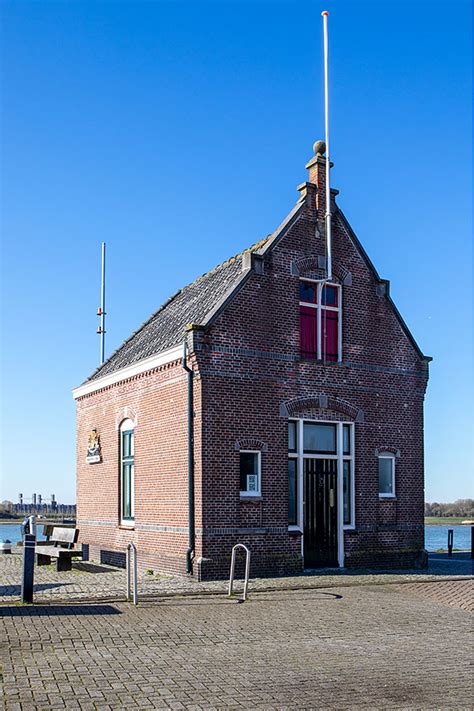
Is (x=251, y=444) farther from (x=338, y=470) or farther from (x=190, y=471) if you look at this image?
(x=338, y=470)

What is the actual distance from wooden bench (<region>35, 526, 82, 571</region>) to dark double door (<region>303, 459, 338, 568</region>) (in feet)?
18.5

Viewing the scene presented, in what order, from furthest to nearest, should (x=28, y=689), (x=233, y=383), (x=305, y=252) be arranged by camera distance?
(x=305, y=252) < (x=233, y=383) < (x=28, y=689)

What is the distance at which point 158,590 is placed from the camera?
51.1 feet

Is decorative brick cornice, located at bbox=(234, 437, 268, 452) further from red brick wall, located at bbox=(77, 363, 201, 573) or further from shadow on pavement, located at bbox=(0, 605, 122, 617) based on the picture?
shadow on pavement, located at bbox=(0, 605, 122, 617)

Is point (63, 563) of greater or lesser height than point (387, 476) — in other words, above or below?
below

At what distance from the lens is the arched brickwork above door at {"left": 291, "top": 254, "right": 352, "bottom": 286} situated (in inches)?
778

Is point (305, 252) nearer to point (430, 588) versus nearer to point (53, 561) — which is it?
point (430, 588)

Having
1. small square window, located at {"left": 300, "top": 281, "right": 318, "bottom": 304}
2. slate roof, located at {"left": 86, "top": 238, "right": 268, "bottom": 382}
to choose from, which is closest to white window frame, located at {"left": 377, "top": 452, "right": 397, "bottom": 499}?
small square window, located at {"left": 300, "top": 281, "right": 318, "bottom": 304}

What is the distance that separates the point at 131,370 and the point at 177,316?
2071mm

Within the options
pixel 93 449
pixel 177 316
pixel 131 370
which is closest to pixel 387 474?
pixel 177 316

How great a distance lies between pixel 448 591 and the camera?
16406mm

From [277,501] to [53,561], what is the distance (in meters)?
7.57

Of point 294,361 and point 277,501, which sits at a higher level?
point 294,361

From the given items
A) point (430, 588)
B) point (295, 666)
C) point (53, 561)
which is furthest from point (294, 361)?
point (295, 666)
